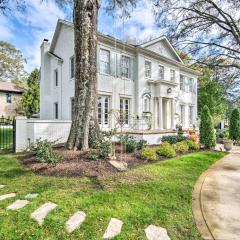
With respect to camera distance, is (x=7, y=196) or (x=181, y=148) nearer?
(x=7, y=196)

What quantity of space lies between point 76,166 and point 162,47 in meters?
15.5

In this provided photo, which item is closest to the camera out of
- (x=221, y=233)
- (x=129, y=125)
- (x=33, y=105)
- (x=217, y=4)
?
(x=221, y=233)

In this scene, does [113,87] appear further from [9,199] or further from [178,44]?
[9,199]

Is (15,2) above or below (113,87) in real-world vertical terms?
above

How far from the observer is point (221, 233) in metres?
3.78

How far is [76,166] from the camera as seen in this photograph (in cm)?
705

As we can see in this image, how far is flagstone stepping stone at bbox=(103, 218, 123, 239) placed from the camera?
11.9 feet

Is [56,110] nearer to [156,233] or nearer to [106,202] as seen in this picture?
[106,202]

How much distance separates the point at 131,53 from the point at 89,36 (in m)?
8.34

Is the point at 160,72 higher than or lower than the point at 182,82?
higher

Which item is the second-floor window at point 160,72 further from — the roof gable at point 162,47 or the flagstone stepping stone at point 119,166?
the flagstone stepping stone at point 119,166

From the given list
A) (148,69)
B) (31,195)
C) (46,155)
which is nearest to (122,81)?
(148,69)

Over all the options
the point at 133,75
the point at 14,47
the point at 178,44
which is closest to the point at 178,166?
the point at 133,75

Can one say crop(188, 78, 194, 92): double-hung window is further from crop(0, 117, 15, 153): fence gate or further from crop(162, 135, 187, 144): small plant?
crop(0, 117, 15, 153): fence gate
